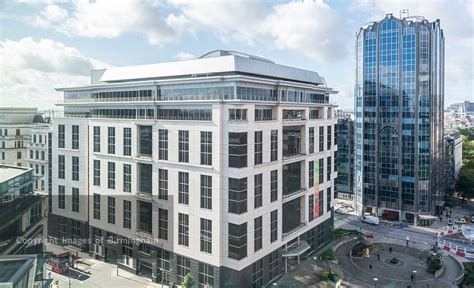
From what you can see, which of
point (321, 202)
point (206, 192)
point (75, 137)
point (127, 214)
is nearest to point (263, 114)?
point (206, 192)

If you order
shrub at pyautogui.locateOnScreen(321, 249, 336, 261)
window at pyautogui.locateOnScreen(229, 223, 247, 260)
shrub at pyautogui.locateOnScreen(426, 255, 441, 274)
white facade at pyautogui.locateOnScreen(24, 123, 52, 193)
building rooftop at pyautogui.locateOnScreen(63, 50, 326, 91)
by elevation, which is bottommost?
shrub at pyautogui.locateOnScreen(426, 255, 441, 274)

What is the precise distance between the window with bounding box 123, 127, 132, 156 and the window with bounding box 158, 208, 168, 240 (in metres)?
9.45

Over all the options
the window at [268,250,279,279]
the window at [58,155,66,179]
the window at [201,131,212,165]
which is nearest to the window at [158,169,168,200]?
the window at [201,131,212,165]

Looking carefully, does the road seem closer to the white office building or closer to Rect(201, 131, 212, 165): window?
the white office building

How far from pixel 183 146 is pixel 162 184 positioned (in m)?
5.73

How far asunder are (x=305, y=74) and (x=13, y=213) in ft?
144

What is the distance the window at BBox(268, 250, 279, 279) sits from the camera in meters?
43.5

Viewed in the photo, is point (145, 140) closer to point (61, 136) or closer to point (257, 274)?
point (61, 136)

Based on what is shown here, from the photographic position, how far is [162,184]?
43906mm

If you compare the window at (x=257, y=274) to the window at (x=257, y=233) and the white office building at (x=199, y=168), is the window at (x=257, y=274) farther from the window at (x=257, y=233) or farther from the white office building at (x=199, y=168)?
the window at (x=257, y=233)

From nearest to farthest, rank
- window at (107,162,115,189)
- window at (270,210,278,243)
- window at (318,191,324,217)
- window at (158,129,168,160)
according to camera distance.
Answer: window at (270,210,278,243)
window at (158,129,168,160)
window at (107,162,115,189)
window at (318,191,324,217)

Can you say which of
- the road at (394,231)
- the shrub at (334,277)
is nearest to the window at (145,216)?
the shrub at (334,277)

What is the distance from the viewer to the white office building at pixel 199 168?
128 feet

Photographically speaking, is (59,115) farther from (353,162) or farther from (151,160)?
(353,162)
